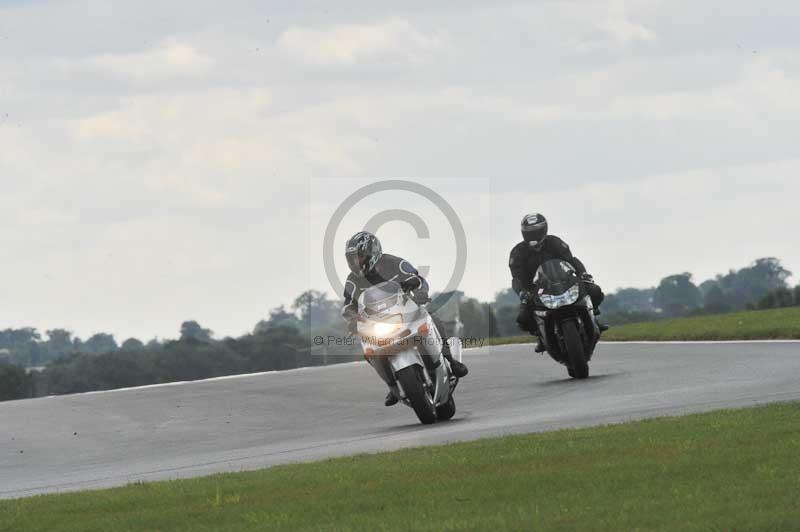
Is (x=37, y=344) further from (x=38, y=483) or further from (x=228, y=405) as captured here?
(x=38, y=483)

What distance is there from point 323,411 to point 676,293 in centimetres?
10736

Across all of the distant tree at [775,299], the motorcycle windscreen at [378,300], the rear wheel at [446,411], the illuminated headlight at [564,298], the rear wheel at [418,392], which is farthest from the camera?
the distant tree at [775,299]

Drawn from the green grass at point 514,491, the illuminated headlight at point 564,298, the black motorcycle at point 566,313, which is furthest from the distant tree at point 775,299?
the green grass at point 514,491

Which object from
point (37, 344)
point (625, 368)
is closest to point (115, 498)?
point (625, 368)

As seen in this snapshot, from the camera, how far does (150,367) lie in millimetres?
59469

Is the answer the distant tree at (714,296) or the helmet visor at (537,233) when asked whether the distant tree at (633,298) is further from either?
the helmet visor at (537,233)

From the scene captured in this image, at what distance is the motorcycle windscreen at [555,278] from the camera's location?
2189 centimetres

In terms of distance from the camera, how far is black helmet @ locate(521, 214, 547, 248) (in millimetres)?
22234

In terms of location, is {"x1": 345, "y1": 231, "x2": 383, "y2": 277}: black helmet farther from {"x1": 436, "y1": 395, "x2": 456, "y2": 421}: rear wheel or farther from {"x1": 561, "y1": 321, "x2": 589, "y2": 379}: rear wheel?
{"x1": 561, "y1": 321, "x2": 589, "y2": 379}: rear wheel

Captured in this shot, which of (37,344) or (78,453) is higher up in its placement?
(37,344)

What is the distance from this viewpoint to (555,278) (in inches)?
866

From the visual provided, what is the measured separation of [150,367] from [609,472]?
48925 mm

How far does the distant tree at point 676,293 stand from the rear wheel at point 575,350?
316 feet

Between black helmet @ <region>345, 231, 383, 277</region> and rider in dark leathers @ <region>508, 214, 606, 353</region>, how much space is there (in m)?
4.72
